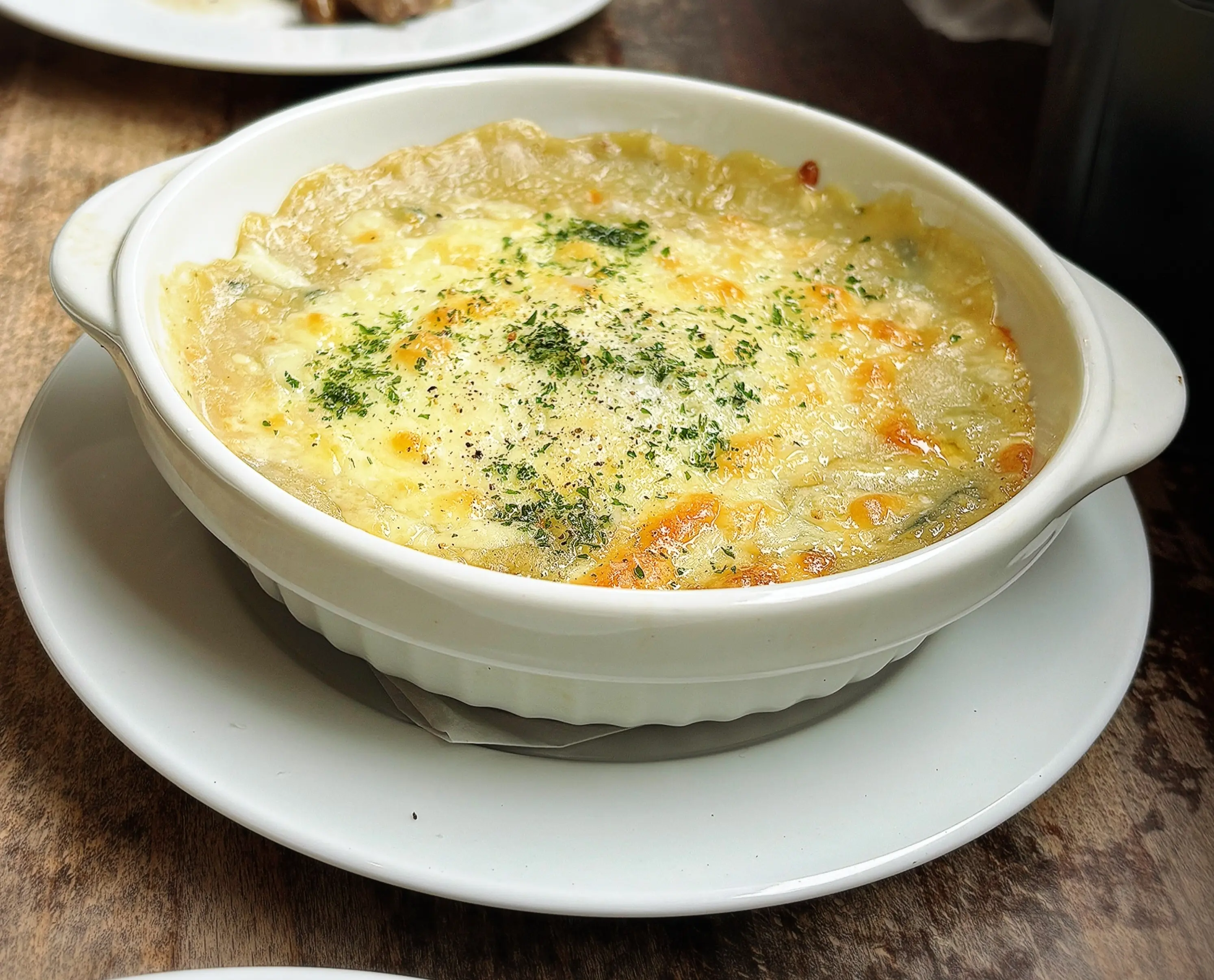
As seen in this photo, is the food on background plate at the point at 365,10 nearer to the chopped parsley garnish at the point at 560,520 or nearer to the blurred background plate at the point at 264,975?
the chopped parsley garnish at the point at 560,520

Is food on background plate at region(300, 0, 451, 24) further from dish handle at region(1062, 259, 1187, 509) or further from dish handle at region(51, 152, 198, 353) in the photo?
dish handle at region(1062, 259, 1187, 509)

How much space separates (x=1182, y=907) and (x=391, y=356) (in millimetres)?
1158

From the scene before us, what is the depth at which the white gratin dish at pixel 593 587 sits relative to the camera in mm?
1082

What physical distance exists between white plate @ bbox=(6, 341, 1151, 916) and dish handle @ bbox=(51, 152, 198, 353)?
24 centimetres

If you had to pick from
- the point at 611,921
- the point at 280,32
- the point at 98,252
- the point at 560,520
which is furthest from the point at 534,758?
the point at 280,32

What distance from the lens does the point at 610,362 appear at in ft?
5.33

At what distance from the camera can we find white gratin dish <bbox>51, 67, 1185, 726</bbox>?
3.55ft

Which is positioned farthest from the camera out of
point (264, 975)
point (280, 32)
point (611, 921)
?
point (280, 32)

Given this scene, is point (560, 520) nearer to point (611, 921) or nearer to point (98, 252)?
point (611, 921)

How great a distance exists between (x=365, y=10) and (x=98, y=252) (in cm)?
150

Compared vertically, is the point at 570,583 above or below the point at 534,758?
above

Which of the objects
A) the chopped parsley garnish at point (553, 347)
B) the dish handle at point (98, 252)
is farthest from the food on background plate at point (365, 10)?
the chopped parsley garnish at point (553, 347)

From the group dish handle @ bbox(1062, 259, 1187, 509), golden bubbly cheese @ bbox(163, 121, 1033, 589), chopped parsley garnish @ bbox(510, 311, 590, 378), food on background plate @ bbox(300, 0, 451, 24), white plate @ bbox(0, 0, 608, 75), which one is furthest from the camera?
food on background plate @ bbox(300, 0, 451, 24)

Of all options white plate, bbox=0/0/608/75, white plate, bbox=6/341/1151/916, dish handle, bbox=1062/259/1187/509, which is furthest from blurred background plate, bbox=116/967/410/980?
white plate, bbox=0/0/608/75
